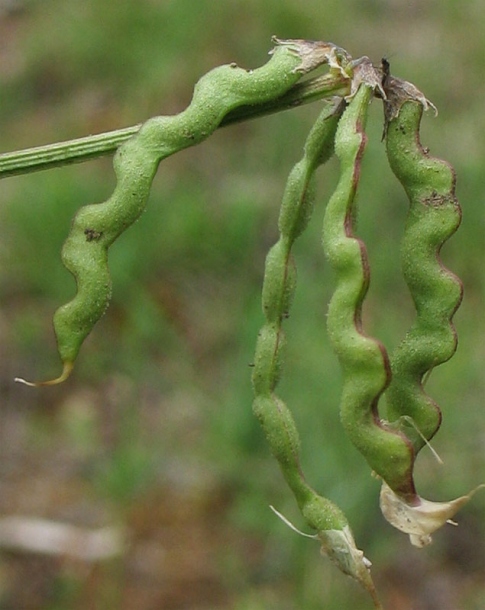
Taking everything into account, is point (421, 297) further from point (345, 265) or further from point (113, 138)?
point (113, 138)

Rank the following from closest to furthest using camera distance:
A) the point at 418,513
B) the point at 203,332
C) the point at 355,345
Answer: the point at 355,345 → the point at 418,513 → the point at 203,332

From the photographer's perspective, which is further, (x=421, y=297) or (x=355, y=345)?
(x=421, y=297)

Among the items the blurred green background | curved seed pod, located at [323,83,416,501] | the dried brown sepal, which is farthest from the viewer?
the blurred green background

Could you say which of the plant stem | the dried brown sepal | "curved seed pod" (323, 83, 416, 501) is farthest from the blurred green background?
the plant stem

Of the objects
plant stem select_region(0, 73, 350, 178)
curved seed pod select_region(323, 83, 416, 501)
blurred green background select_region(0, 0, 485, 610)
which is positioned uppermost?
plant stem select_region(0, 73, 350, 178)

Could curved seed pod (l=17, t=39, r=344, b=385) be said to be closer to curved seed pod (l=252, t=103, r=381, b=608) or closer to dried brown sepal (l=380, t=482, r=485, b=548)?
curved seed pod (l=252, t=103, r=381, b=608)

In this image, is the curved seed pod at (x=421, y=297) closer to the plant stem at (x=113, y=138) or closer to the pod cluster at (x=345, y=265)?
the pod cluster at (x=345, y=265)

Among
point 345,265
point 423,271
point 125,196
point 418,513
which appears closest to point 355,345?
point 345,265

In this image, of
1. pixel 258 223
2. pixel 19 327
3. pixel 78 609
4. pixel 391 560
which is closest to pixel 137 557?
pixel 78 609
